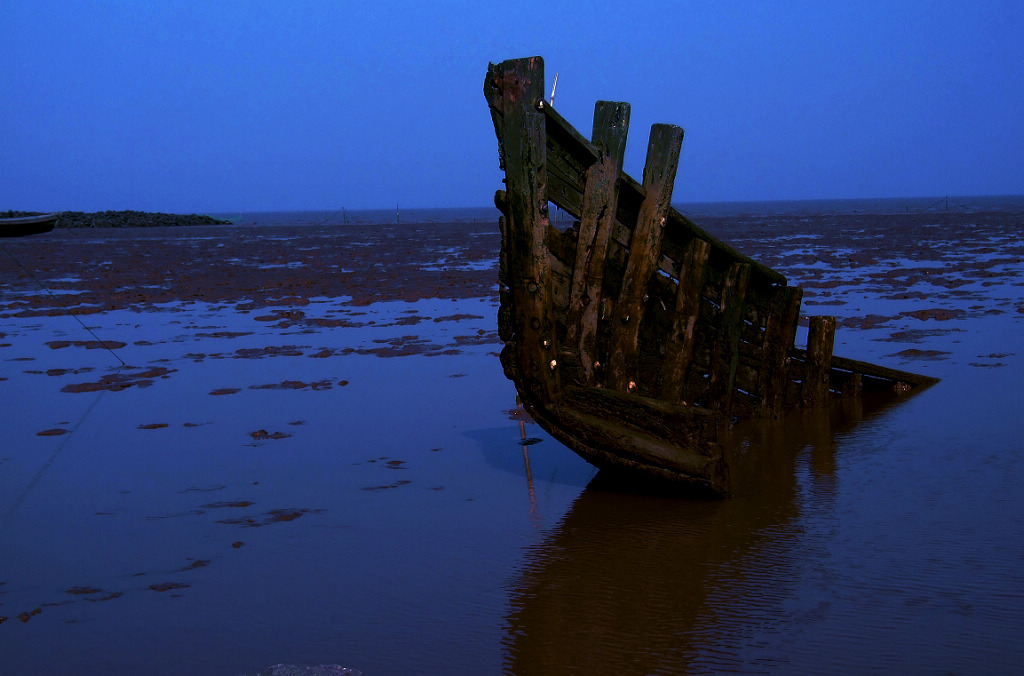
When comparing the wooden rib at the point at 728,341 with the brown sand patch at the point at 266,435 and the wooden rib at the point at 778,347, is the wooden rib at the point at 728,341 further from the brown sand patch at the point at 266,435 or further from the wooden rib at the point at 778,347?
the brown sand patch at the point at 266,435

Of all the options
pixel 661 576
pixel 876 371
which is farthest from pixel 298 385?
pixel 661 576

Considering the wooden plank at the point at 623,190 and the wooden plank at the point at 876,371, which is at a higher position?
the wooden plank at the point at 623,190

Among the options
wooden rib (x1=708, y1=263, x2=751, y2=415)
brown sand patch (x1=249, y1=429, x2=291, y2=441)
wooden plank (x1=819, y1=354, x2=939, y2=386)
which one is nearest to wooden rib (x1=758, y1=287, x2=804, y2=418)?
wooden rib (x1=708, y1=263, x2=751, y2=415)

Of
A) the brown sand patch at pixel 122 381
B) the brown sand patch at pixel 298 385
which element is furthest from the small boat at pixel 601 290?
the brown sand patch at pixel 122 381

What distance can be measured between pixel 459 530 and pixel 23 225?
123ft

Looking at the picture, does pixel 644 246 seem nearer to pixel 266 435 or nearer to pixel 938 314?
pixel 266 435

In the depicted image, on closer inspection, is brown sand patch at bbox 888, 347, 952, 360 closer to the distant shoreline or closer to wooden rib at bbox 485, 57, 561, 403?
wooden rib at bbox 485, 57, 561, 403

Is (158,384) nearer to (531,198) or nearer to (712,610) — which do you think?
(531,198)

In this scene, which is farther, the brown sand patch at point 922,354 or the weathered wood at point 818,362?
the brown sand patch at point 922,354

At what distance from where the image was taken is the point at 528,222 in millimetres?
5793

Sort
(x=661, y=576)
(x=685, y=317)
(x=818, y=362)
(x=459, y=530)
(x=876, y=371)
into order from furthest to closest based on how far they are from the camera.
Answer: (x=876, y=371) < (x=818, y=362) < (x=685, y=317) < (x=459, y=530) < (x=661, y=576)

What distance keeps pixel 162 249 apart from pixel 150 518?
36.2 m

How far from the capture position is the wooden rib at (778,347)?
24.2ft

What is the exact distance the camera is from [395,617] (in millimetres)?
4227
